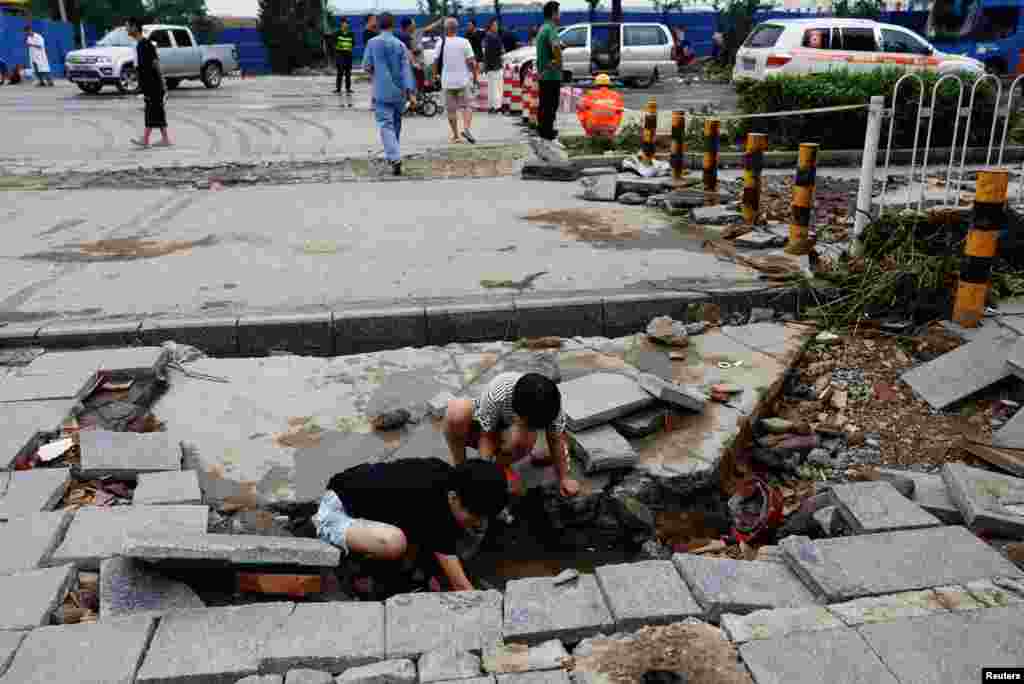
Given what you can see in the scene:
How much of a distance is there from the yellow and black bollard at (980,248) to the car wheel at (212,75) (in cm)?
2598

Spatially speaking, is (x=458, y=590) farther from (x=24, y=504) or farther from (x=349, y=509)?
(x=24, y=504)

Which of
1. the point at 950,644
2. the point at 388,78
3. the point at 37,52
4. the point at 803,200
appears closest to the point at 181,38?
the point at 37,52

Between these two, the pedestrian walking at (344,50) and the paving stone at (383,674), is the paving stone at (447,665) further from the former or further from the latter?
the pedestrian walking at (344,50)

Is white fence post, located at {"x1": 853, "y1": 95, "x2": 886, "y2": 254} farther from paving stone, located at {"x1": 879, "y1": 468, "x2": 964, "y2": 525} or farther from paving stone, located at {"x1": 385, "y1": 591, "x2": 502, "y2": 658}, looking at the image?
paving stone, located at {"x1": 385, "y1": 591, "x2": 502, "y2": 658}

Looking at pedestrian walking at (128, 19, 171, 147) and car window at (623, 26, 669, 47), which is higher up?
car window at (623, 26, 669, 47)

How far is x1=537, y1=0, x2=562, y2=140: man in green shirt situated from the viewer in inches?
482

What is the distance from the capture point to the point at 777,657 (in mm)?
2617

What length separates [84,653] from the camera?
268cm

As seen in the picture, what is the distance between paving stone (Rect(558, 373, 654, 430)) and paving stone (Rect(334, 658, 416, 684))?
1.81 meters

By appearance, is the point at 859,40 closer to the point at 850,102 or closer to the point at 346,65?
the point at 850,102

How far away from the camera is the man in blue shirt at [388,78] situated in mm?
10828

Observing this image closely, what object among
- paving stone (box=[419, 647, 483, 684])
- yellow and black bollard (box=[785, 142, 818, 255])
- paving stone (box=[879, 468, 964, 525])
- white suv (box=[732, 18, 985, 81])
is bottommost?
paving stone (box=[879, 468, 964, 525])

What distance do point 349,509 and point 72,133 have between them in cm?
1550

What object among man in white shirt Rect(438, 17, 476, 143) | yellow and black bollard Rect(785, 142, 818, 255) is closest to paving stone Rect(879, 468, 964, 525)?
yellow and black bollard Rect(785, 142, 818, 255)
